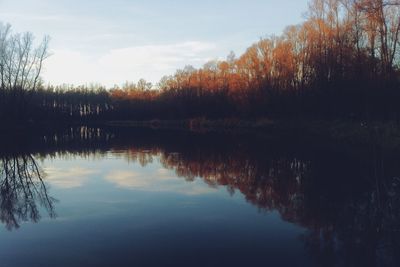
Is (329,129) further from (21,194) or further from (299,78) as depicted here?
(21,194)

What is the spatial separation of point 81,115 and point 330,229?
110 m

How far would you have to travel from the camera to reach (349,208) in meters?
11.3

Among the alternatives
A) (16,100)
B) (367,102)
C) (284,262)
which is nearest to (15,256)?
(284,262)

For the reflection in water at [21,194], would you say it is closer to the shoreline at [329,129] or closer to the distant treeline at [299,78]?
the distant treeline at [299,78]

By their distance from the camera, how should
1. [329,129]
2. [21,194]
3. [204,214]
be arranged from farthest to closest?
[329,129] < [21,194] < [204,214]

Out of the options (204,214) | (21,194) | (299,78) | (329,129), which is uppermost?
(299,78)

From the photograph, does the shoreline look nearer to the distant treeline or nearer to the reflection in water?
the distant treeline

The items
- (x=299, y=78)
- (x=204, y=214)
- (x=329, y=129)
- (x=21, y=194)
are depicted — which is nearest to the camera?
(x=204, y=214)

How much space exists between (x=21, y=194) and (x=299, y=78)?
44164 millimetres

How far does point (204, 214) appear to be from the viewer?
36.7ft

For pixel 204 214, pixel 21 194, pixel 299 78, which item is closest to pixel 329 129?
pixel 299 78

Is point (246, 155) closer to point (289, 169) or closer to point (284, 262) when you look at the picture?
point (289, 169)

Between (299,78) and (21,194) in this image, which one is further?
(299,78)

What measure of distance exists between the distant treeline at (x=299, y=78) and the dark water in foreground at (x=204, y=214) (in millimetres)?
7495
